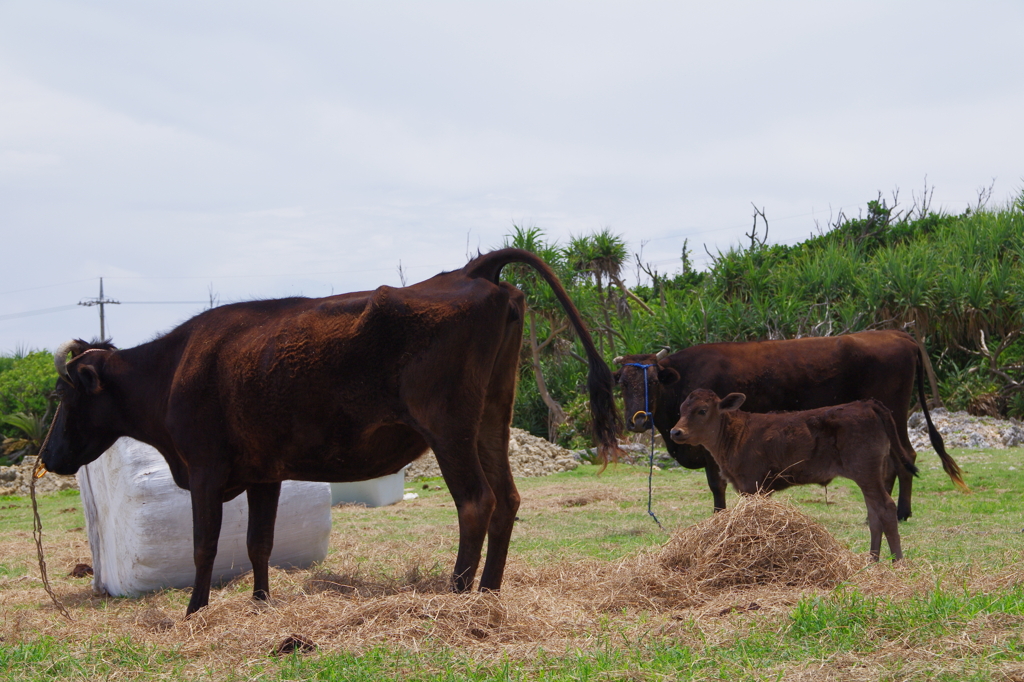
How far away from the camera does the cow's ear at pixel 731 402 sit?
300 inches

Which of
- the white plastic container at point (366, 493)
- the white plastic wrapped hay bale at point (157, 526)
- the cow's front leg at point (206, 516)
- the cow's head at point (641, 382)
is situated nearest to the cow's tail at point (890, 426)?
the cow's head at point (641, 382)

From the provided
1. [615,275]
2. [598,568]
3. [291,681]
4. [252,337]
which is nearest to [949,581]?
[598,568]

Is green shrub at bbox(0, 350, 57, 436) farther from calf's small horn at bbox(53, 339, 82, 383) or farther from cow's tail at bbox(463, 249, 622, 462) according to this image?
cow's tail at bbox(463, 249, 622, 462)

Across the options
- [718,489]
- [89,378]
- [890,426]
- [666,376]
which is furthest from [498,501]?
[666,376]

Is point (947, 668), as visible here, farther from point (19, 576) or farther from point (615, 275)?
point (615, 275)

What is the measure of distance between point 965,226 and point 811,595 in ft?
72.9

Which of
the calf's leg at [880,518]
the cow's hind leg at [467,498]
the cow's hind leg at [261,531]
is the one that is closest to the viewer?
the cow's hind leg at [467,498]

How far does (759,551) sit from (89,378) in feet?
15.3

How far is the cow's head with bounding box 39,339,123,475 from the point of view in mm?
6230

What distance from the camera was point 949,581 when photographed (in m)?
5.00

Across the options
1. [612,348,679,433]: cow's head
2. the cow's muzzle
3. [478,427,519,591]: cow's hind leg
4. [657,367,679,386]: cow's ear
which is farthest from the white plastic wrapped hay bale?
[657,367,679,386]: cow's ear

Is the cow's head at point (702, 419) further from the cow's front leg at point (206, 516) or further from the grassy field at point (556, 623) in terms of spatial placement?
the cow's front leg at point (206, 516)

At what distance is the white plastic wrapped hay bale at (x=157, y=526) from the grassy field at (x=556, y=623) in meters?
0.20

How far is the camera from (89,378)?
6.18 m
